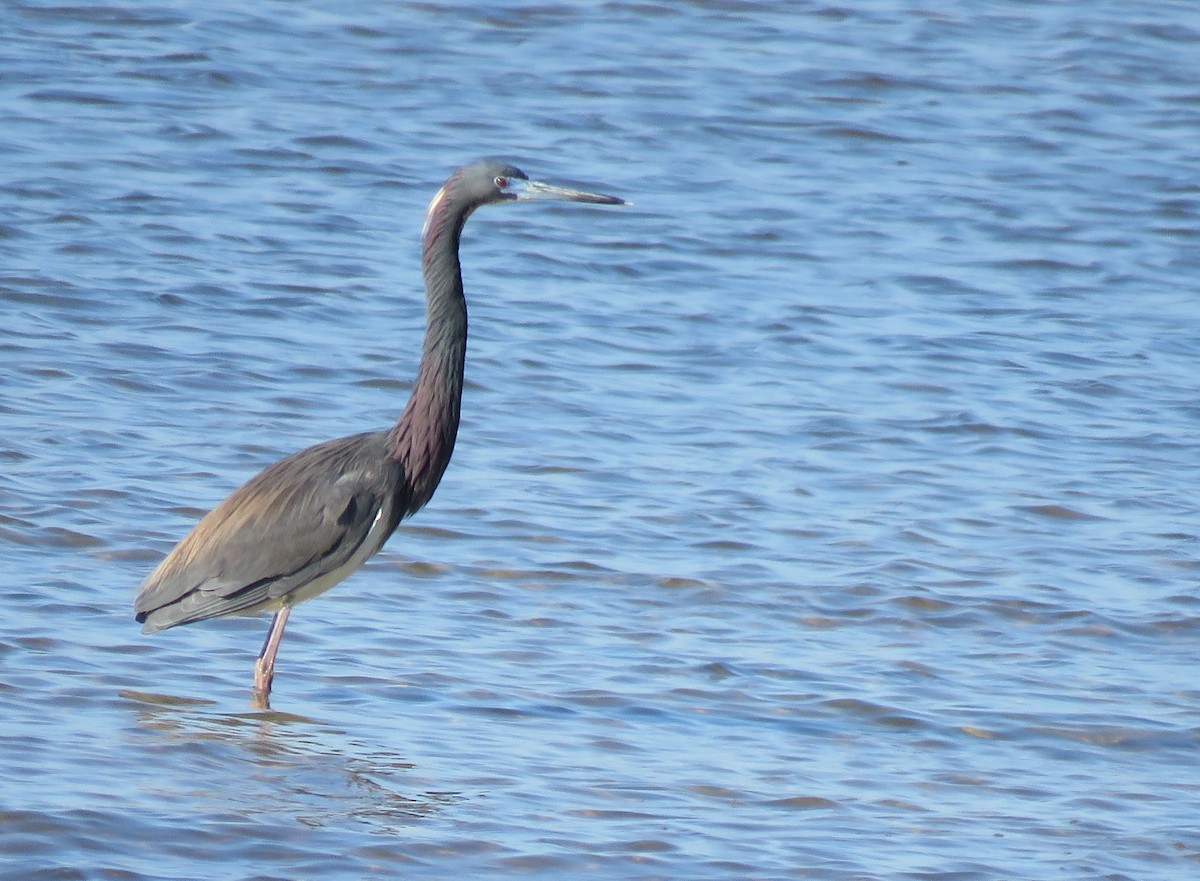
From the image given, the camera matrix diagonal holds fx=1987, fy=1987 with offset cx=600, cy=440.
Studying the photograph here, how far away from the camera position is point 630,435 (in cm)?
1003

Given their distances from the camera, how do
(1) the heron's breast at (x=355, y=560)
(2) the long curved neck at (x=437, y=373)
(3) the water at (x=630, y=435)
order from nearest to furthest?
(3) the water at (x=630, y=435), (1) the heron's breast at (x=355, y=560), (2) the long curved neck at (x=437, y=373)

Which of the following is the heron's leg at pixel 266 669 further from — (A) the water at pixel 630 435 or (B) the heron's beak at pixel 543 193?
(B) the heron's beak at pixel 543 193

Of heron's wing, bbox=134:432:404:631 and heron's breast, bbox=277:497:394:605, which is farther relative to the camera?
heron's breast, bbox=277:497:394:605

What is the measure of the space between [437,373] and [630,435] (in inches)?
108

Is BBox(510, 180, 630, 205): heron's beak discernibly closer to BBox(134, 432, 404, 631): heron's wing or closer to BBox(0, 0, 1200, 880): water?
BBox(134, 432, 404, 631): heron's wing

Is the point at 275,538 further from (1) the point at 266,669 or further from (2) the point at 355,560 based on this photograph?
(1) the point at 266,669

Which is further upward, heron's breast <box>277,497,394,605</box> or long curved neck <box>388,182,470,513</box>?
long curved neck <box>388,182,470,513</box>

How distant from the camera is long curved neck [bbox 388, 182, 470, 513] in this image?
732 centimetres

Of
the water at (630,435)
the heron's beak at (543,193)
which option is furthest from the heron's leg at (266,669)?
the heron's beak at (543,193)

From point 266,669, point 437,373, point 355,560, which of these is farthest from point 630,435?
point 266,669

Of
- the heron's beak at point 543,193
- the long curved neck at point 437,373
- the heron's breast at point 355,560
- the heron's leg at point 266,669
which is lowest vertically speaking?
the heron's leg at point 266,669

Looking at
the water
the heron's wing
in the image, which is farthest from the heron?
the water

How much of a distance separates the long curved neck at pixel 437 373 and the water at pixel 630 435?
65 cm

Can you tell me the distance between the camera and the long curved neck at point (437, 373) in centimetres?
732
